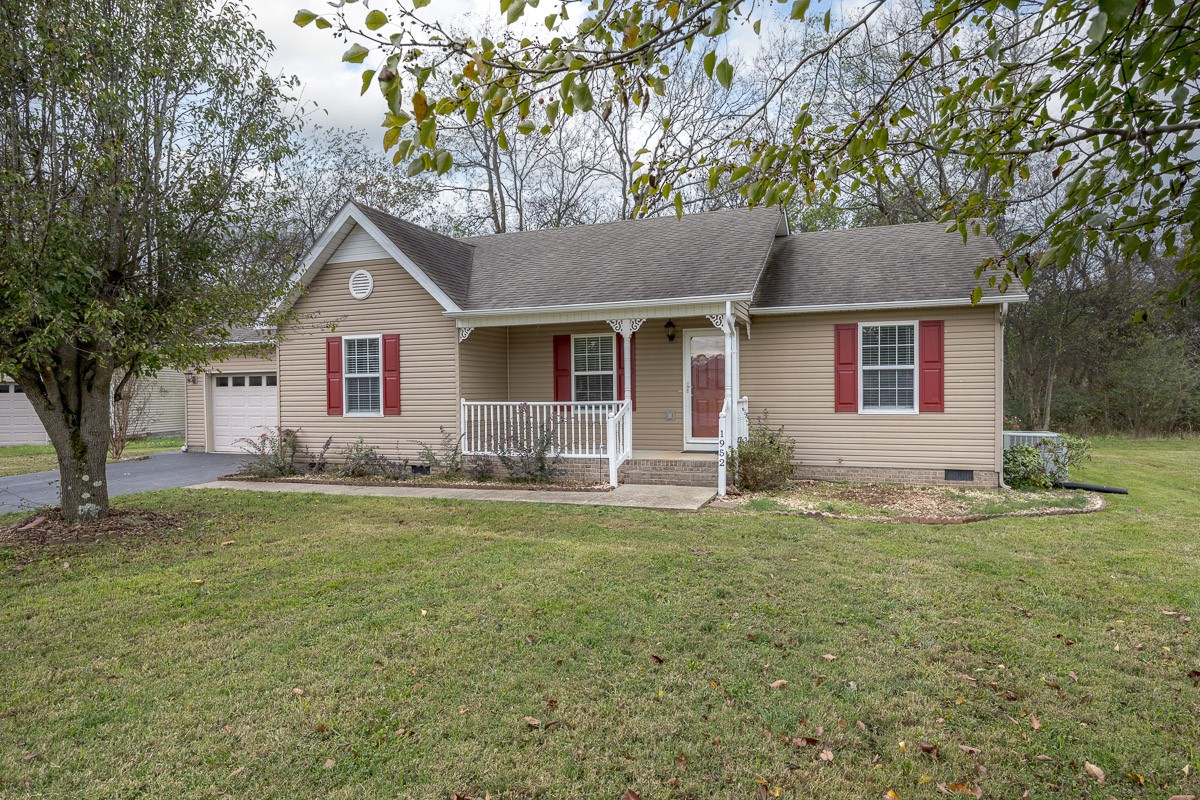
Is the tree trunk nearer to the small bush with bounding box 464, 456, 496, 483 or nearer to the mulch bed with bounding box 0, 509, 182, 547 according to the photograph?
the mulch bed with bounding box 0, 509, 182, 547

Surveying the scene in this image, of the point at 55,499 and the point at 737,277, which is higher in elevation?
the point at 737,277

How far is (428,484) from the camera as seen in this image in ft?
35.6

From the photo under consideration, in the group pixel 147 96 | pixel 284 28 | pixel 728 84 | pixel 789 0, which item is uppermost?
pixel 284 28

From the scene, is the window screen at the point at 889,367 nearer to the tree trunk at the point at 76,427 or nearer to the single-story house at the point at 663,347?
the single-story house at the point at 663,347

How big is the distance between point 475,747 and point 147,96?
7.80 m

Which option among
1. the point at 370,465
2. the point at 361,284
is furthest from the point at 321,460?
the point at 361,284

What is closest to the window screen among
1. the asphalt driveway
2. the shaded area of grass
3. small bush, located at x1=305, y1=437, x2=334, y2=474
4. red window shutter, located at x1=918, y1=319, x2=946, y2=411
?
red window shutter, located at x1=918, y1=319, x2=946, y2=411

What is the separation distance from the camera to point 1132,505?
8.77 m

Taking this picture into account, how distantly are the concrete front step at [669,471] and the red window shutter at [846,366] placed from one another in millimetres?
2430

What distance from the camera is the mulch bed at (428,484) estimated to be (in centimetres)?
1023

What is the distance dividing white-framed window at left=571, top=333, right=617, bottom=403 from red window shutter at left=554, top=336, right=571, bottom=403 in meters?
0.08

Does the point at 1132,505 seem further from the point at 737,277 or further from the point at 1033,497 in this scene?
the point at 737,277

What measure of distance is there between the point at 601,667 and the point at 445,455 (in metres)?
8.46

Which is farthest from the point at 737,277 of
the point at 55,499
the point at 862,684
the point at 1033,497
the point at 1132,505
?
the point at 55,499
